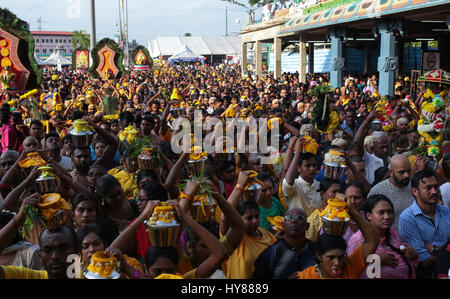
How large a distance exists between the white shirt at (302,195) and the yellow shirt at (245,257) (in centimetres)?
104

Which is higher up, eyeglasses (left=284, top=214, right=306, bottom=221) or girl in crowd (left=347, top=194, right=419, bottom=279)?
eyeglasses (left=284, top=214, right=306, bottom=221)

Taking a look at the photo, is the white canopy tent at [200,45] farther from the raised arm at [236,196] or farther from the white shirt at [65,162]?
the raised arm at [236,196]

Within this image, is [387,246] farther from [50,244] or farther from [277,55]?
[277,55]

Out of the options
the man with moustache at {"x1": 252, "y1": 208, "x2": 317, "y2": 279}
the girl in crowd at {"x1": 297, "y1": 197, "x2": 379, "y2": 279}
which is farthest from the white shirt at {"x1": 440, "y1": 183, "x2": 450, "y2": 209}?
the man with moustache at {"x1": 252, "y1": 208, "x2": 317, "y2": 279}

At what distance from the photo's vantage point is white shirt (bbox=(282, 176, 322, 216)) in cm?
449

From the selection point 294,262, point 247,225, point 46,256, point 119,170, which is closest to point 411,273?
point 294,262

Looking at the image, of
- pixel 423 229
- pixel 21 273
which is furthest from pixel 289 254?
pixel 21 273

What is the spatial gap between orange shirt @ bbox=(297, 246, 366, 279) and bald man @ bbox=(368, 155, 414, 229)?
1.40m

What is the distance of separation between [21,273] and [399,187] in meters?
3.41

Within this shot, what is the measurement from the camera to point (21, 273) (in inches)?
113

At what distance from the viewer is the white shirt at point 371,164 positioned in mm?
5746

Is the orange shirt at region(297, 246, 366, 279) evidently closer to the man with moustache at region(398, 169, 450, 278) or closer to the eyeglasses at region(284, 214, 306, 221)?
the eyeglasses at region(284, 214, 306, 221)

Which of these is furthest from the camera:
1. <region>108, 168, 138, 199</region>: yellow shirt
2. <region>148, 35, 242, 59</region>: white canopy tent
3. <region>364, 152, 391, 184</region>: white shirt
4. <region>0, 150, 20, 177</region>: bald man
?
<region>148, 35, 242, 59</region>: white canopy tent

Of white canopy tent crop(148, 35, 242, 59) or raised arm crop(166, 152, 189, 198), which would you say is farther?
white canopy tent crop(148, 35, 242, 59)
